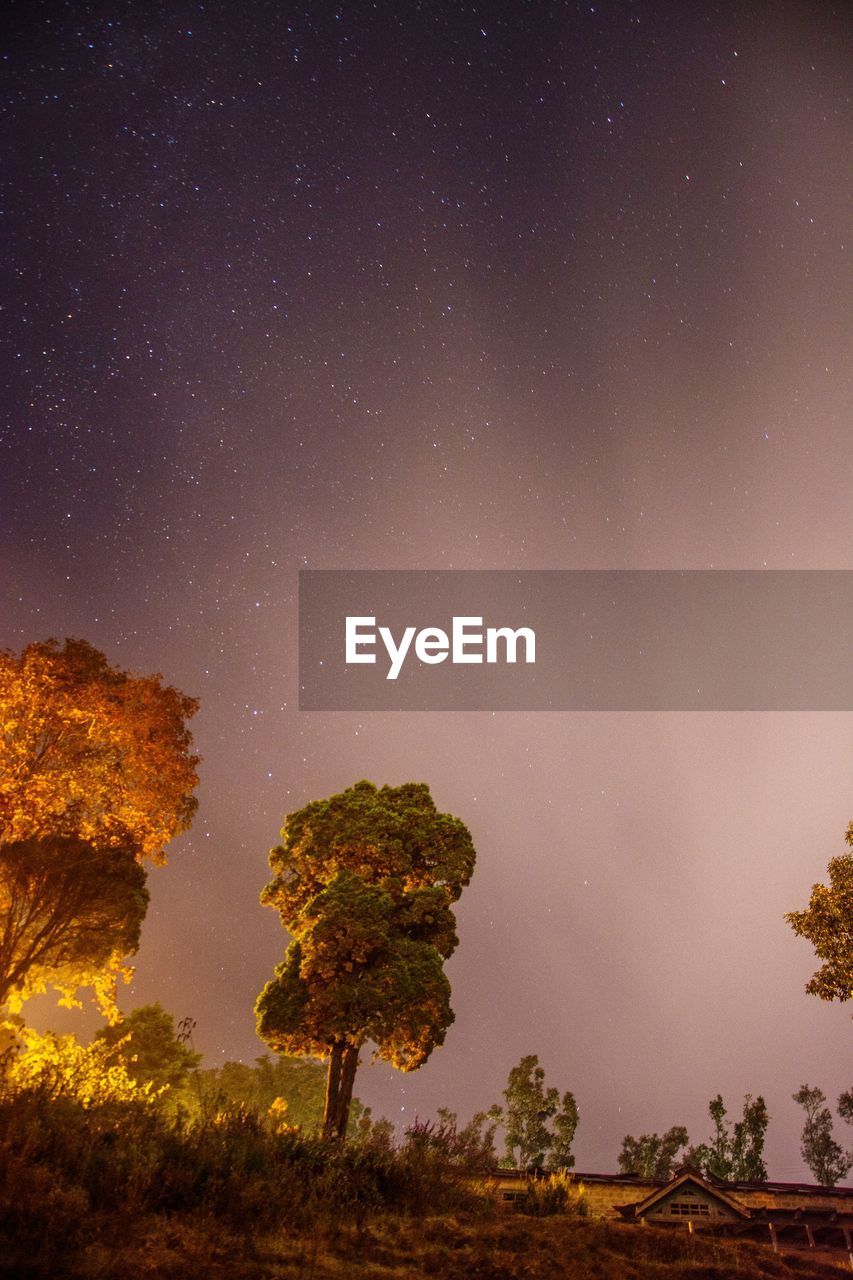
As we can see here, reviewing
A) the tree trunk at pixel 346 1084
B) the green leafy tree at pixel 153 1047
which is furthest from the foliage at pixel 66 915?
the green leafy tree at pixel 153 1047

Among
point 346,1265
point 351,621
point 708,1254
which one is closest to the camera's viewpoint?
point 346,1265

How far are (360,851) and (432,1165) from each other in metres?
12.0

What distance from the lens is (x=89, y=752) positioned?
18.7 meters

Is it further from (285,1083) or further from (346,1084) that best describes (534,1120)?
(346,1084)

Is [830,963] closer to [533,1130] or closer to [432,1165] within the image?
[432,1165]

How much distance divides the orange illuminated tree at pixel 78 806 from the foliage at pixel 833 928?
1864 cm

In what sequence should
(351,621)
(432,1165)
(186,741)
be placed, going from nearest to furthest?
1. (432,1165)
2. (186,741)
3. (351,621)

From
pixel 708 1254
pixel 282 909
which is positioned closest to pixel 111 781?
pixel 282 909

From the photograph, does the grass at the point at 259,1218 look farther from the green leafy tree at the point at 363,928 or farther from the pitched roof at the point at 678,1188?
the pitched roof at the point at 678,1188

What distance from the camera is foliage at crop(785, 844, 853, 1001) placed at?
20.9m

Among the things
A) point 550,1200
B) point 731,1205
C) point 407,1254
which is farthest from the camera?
point 731,1205

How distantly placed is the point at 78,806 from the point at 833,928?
844 inches

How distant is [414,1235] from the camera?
27.8 feet

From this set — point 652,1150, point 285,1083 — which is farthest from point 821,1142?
point 285,1083
